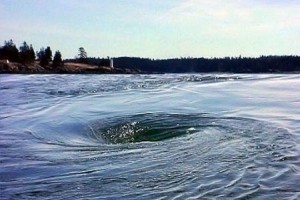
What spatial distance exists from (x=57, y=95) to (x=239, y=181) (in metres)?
18.6

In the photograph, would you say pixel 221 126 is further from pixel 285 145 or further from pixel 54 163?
pixel 54 163

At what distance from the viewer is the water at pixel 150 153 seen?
7180 mm

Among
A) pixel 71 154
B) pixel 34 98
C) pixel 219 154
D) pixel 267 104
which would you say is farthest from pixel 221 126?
pixel 34 98

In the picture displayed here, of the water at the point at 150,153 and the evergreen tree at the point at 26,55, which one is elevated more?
the evergreen tree at the point at 26,55

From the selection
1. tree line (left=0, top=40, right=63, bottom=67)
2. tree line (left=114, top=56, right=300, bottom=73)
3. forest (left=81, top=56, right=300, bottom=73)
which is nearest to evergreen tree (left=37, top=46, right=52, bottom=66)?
tree line (left=0, top=40, right=63, bottom=67)

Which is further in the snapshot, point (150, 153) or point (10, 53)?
point (10, 53)

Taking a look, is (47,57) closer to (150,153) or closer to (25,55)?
(25,55)

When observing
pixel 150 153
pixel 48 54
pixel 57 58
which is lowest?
pixel 150 153

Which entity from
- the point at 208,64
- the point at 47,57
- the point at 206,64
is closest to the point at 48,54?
the point at 47,57

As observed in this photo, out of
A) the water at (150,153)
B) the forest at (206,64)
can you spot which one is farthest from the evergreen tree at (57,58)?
the water at (150,153)

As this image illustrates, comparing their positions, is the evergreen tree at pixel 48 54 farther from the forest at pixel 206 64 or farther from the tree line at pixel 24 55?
the forest at pixel 206 64

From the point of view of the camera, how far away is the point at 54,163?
Answer: 8.98 meters

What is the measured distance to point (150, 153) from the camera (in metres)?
9.87

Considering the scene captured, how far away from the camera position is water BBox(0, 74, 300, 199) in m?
7.18
